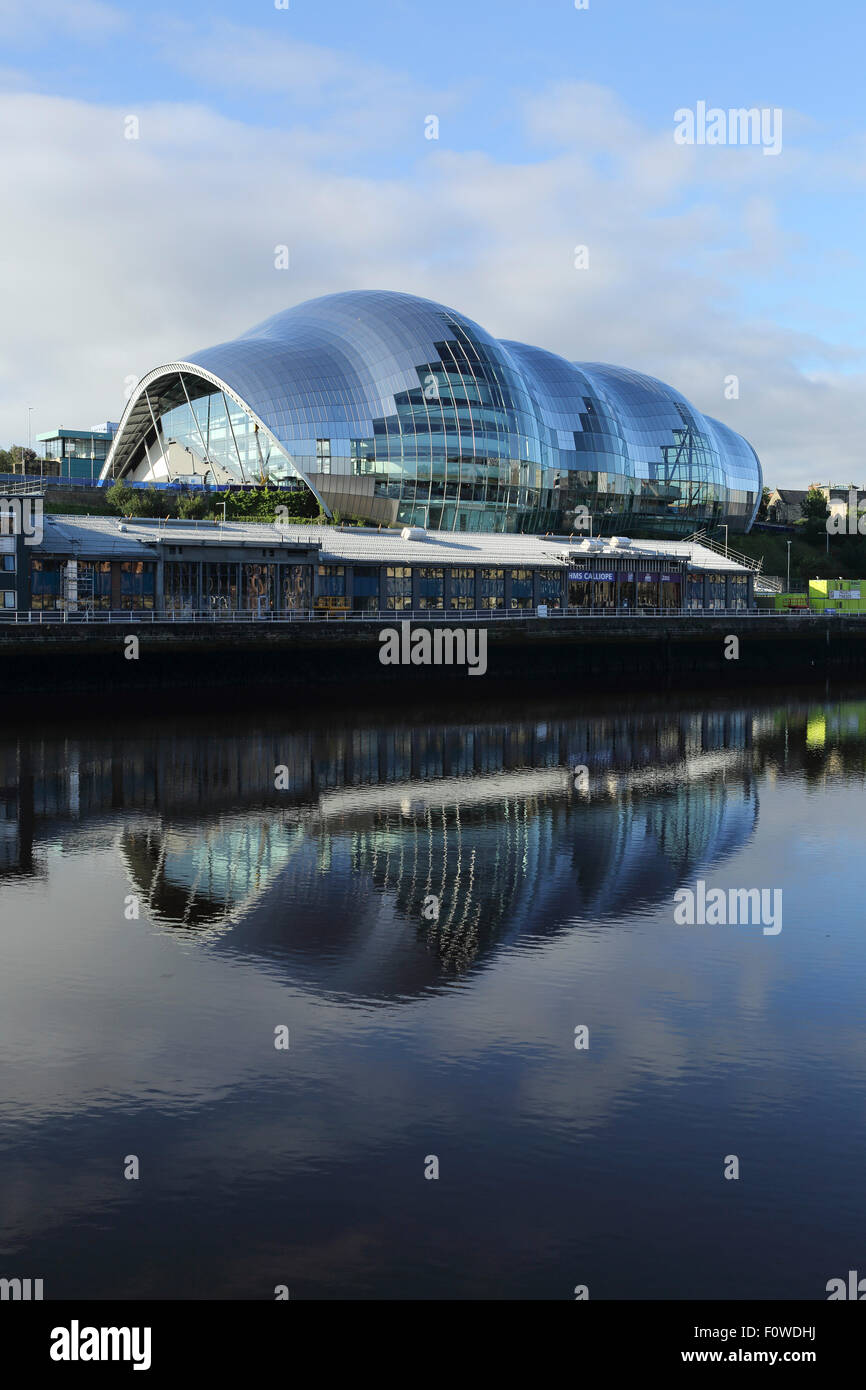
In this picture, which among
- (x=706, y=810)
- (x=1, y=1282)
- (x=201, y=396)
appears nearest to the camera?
(x=1, y=1282)

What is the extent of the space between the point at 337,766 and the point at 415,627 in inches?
1151

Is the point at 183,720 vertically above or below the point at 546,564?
below

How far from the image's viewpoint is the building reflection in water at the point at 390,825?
72.1ft

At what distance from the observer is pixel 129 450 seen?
118 metres

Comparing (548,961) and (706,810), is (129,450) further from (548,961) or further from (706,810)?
(548,961)

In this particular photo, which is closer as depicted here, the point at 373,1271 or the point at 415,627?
the point at 373,1271

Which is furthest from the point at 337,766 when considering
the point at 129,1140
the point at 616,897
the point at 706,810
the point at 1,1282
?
the point at 1,1282

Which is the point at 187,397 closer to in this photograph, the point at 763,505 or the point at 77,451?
the point at 77,451

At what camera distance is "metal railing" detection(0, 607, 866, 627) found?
191ft

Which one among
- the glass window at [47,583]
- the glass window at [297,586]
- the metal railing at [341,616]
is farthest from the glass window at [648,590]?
the glass window at [47,583]

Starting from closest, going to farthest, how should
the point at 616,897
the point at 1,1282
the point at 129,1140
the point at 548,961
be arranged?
the point at 1,1282 < the point at 129,1140 < the point at 548,961 < the point at 616,897

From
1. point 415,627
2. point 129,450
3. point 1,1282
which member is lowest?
point 1,1282

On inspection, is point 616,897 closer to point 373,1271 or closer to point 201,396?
point 373,1271

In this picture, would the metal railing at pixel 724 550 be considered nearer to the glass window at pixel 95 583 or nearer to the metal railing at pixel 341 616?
the metal railing at pixel 341 616
